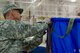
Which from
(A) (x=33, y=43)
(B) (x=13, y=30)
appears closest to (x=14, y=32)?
(B) (x=13, y=30)

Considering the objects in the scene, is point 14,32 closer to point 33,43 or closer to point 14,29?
point 14,29

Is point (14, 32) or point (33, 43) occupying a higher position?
point (14, 32)

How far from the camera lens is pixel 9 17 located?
99.6 inches

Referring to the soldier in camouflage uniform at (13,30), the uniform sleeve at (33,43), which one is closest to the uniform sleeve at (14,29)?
the soldier in camouflage uniform at (13,30)

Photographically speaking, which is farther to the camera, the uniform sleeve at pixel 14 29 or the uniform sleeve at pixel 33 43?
the uniform sleeve at pixel 33 43

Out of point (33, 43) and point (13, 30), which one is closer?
point (13, 30)

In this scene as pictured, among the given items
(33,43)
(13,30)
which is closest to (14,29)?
(13,30)

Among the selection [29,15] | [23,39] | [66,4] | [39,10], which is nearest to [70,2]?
[66,4]

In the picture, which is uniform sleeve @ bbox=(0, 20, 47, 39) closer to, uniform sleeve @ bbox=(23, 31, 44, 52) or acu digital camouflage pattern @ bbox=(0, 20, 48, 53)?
acu digital camouflage pattern @ bbox=(0, 20, 48, 53)

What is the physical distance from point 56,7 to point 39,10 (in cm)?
34

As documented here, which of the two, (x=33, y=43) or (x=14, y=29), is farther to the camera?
(x=33, y=43)

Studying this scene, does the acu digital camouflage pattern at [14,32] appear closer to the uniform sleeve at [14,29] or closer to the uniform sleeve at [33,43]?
the uniform sleeve at [14,29]

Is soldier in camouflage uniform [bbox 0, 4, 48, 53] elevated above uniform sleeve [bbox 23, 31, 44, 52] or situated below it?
above

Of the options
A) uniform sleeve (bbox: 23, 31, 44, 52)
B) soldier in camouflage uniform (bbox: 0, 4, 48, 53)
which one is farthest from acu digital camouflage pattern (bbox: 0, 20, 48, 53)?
uniform sleeve (bbox: 23, 31, 44, 52)
